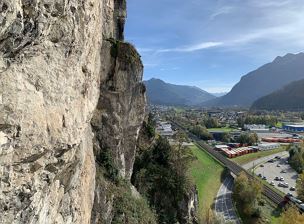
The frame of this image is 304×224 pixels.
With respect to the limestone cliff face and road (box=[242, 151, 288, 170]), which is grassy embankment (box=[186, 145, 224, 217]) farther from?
the limestone cliff face

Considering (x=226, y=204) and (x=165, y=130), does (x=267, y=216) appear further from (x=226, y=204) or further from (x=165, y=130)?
(x=165, y=130)

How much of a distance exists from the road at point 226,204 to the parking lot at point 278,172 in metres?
11.0

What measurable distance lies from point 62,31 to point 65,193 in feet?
25.1

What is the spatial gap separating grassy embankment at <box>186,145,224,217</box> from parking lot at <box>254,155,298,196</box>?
441 inches

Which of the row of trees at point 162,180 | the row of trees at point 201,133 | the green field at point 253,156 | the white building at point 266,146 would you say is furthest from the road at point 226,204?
the row of trees at point 201,133

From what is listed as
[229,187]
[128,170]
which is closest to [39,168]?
[128,170]

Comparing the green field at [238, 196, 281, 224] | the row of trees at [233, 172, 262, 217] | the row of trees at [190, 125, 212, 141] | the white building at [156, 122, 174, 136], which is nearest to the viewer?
the green field at [238, 196, 281, 224]

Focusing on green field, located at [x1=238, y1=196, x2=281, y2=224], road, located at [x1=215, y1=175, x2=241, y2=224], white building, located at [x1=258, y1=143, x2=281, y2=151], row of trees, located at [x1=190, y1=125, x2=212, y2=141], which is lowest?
road, located at [x1=215, y1=175, x2=241, y2=224]

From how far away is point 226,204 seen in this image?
2613 inches

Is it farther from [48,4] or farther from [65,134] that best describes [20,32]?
[65,134]

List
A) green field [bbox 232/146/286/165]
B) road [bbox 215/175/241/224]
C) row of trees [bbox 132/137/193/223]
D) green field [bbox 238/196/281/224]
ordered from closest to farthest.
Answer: row of trees [bbox 132/137/193/223], green field [bbox 238/196/281/224], road [bbox 215/175/241/224], green field [bbox 232/146/286/165]

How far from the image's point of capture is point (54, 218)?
1589 centimetres

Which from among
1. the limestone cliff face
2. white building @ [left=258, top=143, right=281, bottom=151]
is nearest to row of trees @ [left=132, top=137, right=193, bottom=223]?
the limestone cliff face

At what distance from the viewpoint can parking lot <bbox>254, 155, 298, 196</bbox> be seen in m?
81.8
